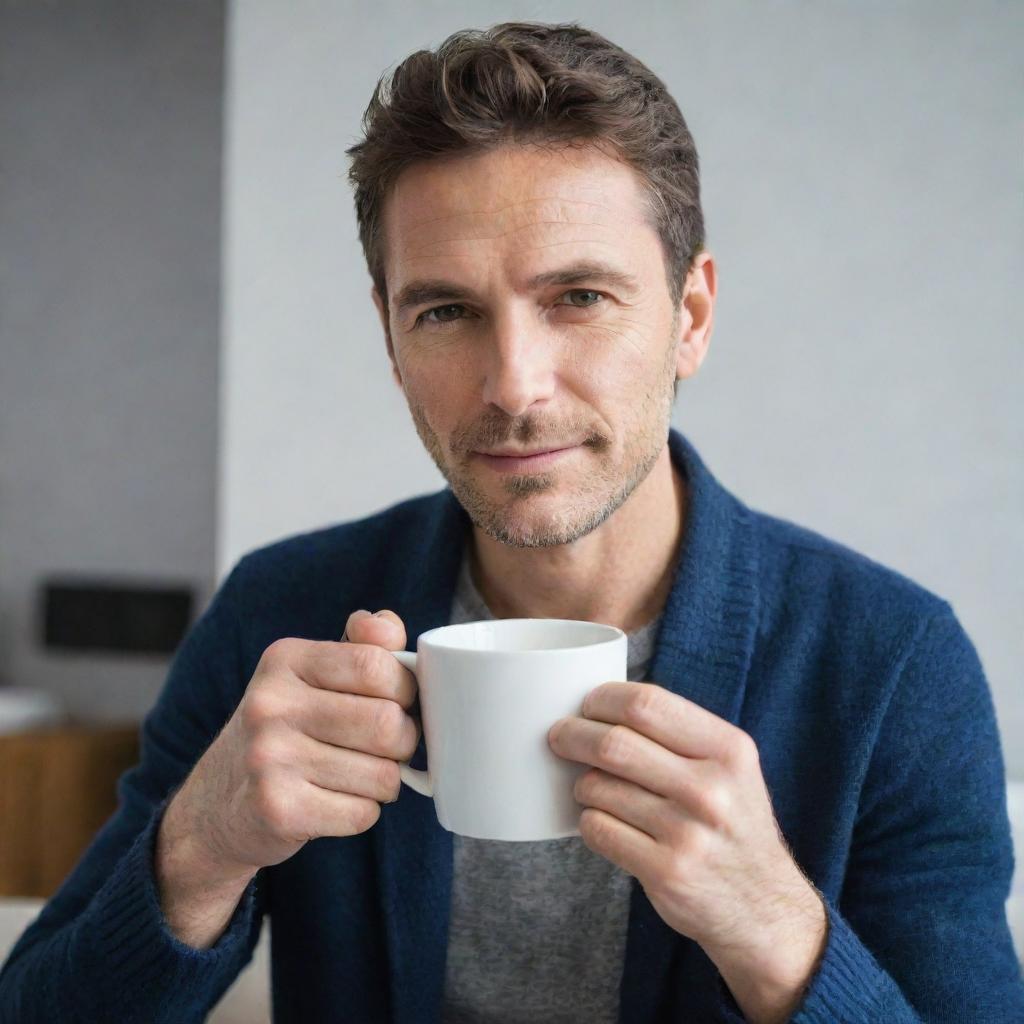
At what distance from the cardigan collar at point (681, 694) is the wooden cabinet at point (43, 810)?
→ 1.80 metres

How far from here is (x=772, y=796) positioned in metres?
1.11

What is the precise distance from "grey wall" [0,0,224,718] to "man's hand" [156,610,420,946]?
251 centimetres

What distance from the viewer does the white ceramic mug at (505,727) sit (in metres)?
0.72

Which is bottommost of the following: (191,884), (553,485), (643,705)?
(191,884)

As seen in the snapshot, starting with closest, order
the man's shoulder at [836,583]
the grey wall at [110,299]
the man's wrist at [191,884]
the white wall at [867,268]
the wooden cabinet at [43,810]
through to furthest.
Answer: the man's wrist at [191,884]
the man's shoulder at [836,583]
the white wall at [867,268]
the wooden cabinet at [43,810]
the grey wall at [110,299]

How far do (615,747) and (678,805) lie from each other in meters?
0.07

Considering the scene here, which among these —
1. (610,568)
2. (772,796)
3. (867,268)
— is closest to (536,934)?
(772,796)

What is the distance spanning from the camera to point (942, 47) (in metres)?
1.94

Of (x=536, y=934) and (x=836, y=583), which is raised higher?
(x=836, y=583)

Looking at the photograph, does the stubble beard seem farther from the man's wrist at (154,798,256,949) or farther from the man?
the man's wrist at (154,798,256,949)

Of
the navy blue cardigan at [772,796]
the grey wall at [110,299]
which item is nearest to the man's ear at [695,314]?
the navy blue cardigan at [772,796]

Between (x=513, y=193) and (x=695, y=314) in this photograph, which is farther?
(x=695, y=314)

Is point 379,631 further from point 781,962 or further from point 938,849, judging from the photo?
point 938,849

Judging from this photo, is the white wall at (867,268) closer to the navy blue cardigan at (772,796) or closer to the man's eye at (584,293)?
the navy blue cardigan at (772,796)
